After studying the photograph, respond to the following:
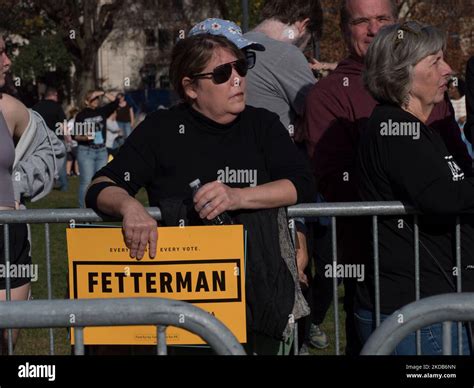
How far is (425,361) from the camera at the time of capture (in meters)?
3.31

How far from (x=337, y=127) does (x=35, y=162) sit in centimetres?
148

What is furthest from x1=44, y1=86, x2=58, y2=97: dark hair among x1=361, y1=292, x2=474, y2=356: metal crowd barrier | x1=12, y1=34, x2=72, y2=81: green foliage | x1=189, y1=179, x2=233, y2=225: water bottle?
x1=12, y1=34, x2=72, y2=81: green foliage

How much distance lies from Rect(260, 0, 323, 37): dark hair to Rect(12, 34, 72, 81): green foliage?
4820 cm

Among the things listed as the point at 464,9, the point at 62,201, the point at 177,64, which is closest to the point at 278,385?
the point at 177,64

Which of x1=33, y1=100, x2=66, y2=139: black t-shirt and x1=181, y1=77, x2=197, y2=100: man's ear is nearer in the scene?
x1=181, y1=77, x2=197, y2=100: man's ear

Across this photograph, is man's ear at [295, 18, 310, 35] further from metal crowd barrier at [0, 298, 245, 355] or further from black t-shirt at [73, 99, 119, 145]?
black t-shirt at [73, 99, 119, 145]

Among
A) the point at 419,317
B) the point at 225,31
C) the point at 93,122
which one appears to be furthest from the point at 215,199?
the point at 93,122

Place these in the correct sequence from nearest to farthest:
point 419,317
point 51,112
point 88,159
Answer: point 419,317
point 51,112
point 88,159

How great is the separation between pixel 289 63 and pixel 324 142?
52 cm

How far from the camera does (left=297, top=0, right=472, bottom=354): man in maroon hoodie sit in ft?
15.6

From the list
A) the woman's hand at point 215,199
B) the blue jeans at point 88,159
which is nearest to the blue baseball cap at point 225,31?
the woman's hand at point 215,199

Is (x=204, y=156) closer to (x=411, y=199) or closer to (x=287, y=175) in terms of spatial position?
(x=287, y=175)

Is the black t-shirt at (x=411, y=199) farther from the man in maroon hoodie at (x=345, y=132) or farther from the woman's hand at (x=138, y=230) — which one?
the woman's hand at (x=138, y=230)

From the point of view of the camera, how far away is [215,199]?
4090mm
